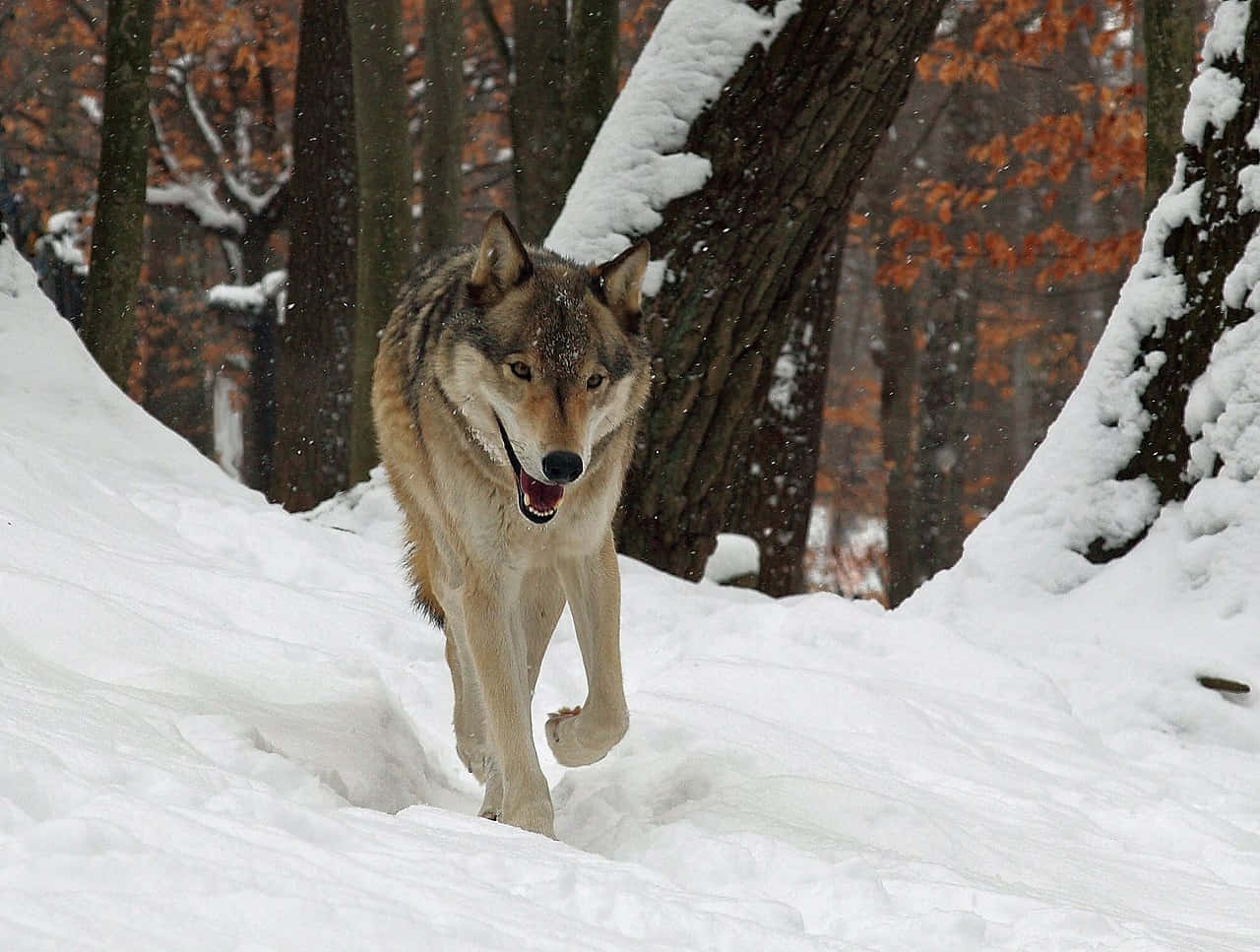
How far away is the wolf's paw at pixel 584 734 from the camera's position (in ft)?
15.2

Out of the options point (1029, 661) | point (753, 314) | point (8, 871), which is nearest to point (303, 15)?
point (753, 314)

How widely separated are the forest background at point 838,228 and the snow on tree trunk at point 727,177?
1877mm

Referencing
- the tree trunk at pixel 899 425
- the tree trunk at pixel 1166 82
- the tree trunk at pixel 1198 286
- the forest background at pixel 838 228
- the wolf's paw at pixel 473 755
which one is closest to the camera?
the wolf's paw at pixel 473 755

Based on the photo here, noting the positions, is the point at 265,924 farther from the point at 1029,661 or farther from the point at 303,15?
the point at 303,15

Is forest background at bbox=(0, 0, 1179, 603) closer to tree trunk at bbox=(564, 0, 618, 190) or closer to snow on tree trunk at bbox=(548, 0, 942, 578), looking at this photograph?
tree trunk at bbox=(564, 0, 618, 190)

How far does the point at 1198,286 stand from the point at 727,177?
8.29ft

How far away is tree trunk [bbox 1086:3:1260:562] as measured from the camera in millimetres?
6676

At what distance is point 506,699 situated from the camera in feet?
14.8

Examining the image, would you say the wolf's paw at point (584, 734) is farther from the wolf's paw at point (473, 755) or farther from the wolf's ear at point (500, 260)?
the wolf's ear at point (500, 260)

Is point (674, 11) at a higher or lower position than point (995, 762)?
higher

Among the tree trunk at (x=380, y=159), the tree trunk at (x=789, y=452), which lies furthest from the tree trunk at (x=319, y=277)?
the tree trunk at (x=789, y=452)

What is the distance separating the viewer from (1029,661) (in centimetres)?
641

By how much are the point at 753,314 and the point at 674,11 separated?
1817mm

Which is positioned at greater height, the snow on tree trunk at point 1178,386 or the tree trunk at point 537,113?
the snow on tree trunk at point 1178,386
